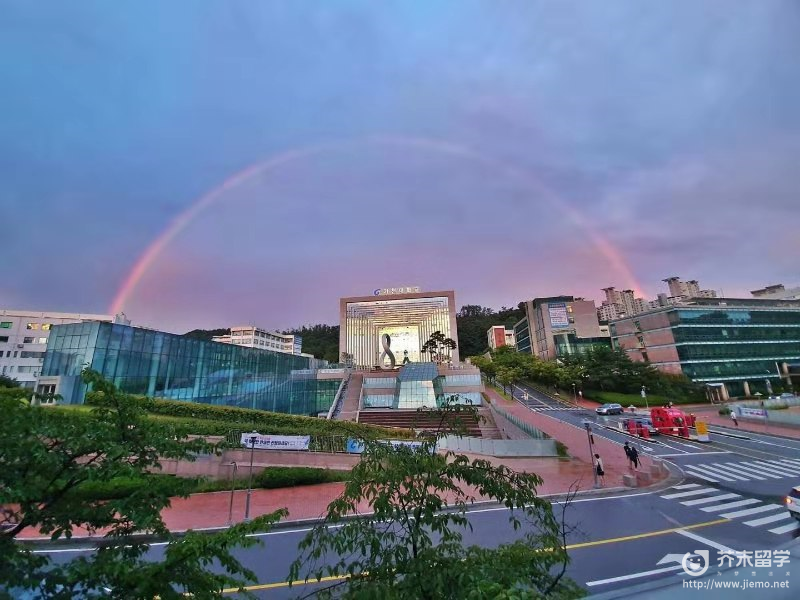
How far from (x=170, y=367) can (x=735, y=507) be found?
4419cm

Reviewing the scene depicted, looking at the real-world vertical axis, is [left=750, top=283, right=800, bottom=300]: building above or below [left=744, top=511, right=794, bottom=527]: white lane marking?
above

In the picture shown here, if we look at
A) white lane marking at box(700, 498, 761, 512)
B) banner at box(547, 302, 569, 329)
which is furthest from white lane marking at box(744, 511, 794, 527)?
banner at box(547, 302, 569, 329)

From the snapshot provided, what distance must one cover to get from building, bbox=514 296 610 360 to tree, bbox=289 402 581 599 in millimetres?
89057

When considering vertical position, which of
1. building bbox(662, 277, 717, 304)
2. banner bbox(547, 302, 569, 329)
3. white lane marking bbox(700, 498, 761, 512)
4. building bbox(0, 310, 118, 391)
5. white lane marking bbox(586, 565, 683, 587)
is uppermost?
building bbox(662, 277, 717, 304)

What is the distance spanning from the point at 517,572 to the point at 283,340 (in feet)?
519

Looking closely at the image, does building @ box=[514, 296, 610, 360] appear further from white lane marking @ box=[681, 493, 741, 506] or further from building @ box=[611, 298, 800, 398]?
white lane marking @ box=[681, 493, 741, 506]

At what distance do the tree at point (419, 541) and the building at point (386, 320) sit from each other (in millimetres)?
84032

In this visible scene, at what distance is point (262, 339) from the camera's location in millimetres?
147125

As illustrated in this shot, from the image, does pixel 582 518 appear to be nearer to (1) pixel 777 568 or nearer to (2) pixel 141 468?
(1) pixel 777 568

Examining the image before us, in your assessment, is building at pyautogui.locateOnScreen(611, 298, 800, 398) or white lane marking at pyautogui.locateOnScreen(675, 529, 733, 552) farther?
building at pyautogui.locateOnScreen(611, 298, 800, 398)

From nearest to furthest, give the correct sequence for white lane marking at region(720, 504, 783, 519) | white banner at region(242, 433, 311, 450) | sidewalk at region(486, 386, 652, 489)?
1. white lane marking at region(720, 504, 783, 519)
2. white banner at region(242, 433, 311, 450)
3. sidewalk at region(486, 386, 652, 489)

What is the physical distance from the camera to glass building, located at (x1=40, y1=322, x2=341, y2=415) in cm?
3438

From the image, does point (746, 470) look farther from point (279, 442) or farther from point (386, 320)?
point (386, 320)

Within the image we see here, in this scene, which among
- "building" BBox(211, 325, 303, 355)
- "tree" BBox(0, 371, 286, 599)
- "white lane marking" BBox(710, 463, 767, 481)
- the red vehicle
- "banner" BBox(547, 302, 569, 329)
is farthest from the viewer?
"building" BBox(211, 325, 303, 355)
